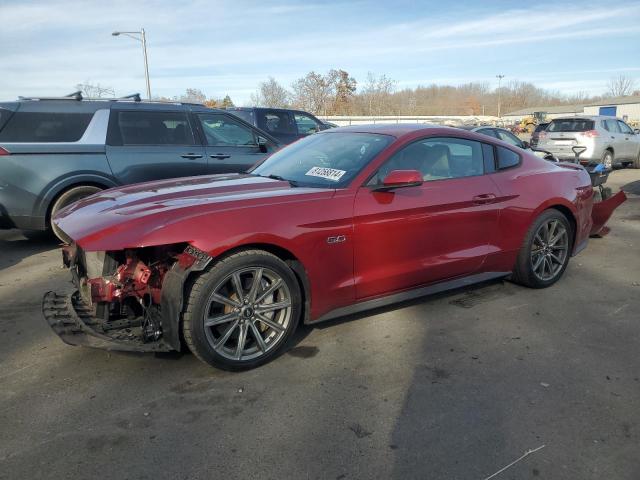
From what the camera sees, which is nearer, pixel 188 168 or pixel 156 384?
pixel 156 384

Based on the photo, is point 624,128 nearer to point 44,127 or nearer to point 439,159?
point 439,159

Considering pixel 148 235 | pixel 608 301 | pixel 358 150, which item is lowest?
pixel 608 301

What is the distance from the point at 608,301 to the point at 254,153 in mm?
5071

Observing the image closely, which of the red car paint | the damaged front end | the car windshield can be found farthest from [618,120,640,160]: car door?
the damaged front end

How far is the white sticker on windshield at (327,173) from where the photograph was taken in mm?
3809

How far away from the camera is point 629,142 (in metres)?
15.9

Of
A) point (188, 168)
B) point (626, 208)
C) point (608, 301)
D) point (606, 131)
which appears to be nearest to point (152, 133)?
point (188, 168)

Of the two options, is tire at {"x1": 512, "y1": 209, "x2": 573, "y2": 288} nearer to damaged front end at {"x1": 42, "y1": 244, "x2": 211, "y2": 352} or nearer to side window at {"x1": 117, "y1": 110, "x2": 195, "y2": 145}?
damaged front end at {"x1": 42, "y1": 244, "x2": 211, "y2": 352}

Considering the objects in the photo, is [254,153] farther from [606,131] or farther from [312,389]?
[606,131]

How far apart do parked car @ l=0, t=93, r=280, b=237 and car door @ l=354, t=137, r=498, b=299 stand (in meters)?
3.99

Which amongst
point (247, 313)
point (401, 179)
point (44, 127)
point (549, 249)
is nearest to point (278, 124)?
point (44, 127)

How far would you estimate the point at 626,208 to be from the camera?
9336mm

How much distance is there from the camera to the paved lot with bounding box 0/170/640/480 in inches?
95.8

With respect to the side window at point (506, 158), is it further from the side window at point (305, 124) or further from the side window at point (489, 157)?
the side window at point (305, 124)
